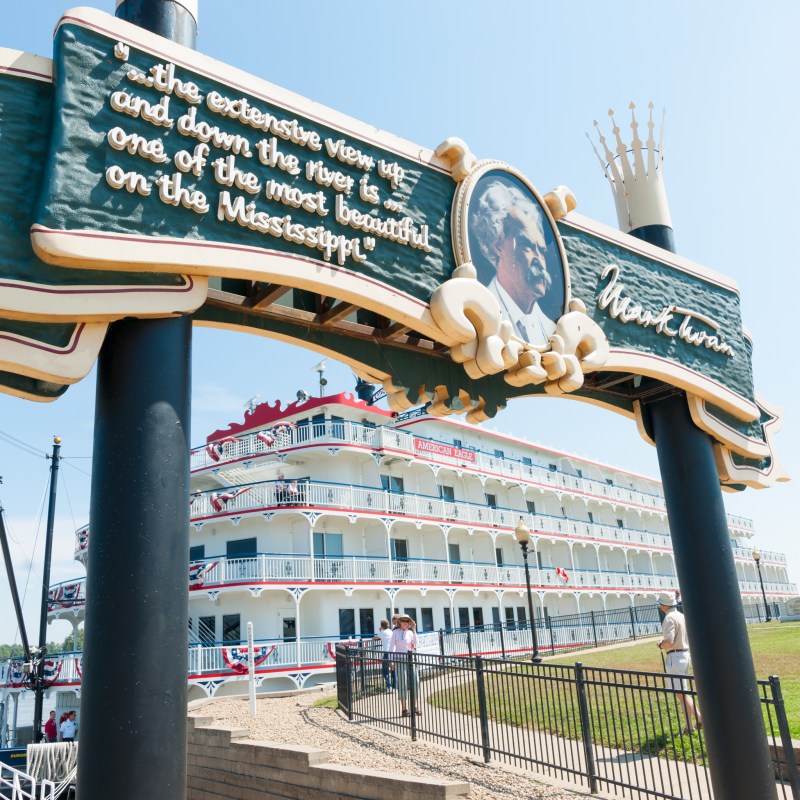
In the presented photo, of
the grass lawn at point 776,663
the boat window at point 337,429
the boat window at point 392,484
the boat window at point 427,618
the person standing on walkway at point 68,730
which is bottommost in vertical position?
the person standing on walkway at point 68,730

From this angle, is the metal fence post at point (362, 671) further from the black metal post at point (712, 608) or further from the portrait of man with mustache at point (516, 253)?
the portrait of man with mustache at point (516, 253)

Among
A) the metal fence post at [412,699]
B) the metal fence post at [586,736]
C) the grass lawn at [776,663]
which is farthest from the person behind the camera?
the metal fence post at [412,699]

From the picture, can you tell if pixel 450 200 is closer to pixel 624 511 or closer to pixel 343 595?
pixel 343 595

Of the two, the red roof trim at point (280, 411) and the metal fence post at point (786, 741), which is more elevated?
the red roof trim at point (280, 411)

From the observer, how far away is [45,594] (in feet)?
85.3

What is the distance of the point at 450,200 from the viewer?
18.6 feet

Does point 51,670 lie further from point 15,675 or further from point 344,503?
point 344,503

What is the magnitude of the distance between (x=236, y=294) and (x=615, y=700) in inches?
439

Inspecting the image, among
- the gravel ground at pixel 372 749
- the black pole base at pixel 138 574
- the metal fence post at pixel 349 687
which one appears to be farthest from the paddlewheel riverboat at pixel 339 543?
the black pole base at pixel 138 574

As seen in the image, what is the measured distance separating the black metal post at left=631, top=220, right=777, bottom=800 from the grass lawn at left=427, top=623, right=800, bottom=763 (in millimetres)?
414

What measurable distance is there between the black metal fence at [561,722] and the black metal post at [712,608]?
22 centimetres

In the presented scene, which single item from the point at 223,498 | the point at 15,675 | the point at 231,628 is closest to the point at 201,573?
the point at 231,628

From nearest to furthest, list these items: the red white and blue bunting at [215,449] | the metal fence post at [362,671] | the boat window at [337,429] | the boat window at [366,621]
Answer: the metal fence post at [362,671] < the boat window at [366,621] < the boat window at [337,429] < the red white and blue bunting at [215,449]

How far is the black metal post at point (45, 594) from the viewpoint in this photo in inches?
893
